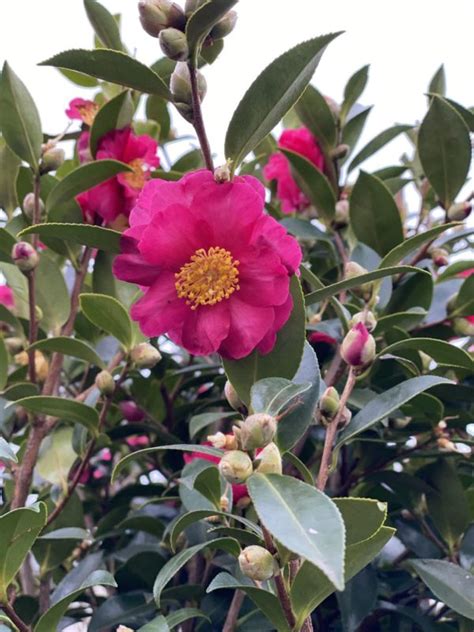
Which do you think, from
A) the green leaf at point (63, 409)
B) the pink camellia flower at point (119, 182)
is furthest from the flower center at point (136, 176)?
the green leaf at point (63, 409)

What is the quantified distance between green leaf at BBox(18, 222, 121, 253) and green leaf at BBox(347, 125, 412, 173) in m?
0.69

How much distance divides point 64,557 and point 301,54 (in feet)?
2.62

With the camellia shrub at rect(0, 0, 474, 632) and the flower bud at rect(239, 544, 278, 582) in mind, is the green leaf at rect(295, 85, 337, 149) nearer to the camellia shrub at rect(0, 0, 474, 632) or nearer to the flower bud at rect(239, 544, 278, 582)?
the camellia shrub at rect(0, 0, 474, 632)

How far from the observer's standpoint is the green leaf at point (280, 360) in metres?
0.76

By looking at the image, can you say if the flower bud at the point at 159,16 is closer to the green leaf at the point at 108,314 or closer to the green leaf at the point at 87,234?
A: the green leaf at the point at 87,234

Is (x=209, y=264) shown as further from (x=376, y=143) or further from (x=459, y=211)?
(x=376, y=143)

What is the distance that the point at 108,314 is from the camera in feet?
3.39

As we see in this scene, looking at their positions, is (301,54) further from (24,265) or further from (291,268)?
(24,265)

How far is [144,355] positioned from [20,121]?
37 cm

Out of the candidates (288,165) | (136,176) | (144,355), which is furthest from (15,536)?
(288,165)

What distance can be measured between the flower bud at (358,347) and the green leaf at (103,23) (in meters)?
0.61

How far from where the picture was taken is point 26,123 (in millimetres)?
1110

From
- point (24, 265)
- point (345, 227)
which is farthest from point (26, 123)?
point (345, 227)

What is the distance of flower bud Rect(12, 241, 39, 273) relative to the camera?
1.07m
